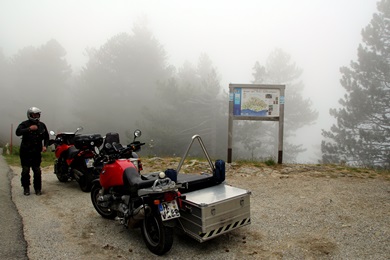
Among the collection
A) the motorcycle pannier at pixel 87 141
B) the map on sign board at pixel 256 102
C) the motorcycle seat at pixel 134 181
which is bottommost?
the motorcycle seat at pixel 134 181

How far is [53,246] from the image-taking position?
13.2 ft

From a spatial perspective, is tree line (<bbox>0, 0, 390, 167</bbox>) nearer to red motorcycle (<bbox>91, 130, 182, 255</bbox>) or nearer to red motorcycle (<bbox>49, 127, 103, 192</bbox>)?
red motorcycle (<bbox>49, 127, 103, 192</bbox>)

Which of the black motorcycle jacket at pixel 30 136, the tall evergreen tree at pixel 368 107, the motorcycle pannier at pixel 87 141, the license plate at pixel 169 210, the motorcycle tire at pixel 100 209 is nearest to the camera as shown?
the license plate at pixel 169 210

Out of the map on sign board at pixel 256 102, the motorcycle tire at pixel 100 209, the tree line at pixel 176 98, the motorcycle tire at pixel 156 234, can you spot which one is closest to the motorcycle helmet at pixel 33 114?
the motorcycle tire at pixel 100 209

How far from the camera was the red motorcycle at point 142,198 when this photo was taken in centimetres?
366

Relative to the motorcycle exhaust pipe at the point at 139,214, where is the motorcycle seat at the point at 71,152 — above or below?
above

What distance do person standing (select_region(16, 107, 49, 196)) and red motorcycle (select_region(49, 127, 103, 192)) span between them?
73 cm

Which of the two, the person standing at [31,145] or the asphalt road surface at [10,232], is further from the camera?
the person standing at [31,145]

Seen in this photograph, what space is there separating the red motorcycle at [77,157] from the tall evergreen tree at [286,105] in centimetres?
2783

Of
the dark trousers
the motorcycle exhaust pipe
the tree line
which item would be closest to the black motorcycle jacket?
the dark trousers

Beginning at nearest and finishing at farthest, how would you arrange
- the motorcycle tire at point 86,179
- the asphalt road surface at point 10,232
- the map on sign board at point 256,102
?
1. the asphalt road surface at point 10,232
2. the motorcycle tire at point 86,179
3. the map on sign board at point 256,102

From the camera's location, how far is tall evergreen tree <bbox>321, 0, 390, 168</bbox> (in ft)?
85.3

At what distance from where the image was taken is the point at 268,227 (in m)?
4.63

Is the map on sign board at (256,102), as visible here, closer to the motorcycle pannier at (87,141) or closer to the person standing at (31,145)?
the motorcycle pannier at (87,141)
